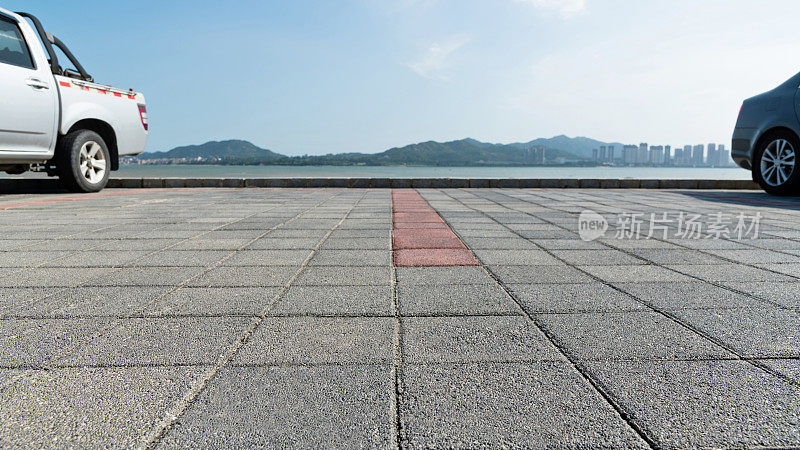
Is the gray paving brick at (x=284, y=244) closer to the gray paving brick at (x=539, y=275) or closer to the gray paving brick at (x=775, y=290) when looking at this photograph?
the gray paving brick at (x=539, y=275)

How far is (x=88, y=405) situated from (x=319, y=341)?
75 centimetres

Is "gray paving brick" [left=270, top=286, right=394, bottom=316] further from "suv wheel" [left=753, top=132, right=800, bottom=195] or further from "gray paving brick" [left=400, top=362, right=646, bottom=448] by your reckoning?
"suv wheel" [left=753, top=132, right=800, bottom=195]

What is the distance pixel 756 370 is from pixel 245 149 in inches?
5159

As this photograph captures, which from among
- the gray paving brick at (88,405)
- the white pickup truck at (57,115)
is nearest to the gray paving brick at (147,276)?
the gray paving brick at (88,405)

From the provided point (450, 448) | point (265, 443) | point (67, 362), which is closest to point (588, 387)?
point (450, 448)

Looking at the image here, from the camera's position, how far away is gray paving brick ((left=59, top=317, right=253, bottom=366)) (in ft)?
5.40

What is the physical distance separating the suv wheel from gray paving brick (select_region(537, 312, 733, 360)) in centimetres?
770

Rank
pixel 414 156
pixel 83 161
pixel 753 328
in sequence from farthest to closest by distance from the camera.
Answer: pixel 414 156, pixel 83 161, pixel 753 328

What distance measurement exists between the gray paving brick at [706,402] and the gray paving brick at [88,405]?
135cm

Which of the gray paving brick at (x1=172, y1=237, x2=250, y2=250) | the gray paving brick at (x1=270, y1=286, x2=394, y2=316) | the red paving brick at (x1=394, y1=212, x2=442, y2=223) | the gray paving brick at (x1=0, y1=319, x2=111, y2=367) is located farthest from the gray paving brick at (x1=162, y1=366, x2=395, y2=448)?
the red paving brick at (x1=394, y1=212, x2=442, y2=223)

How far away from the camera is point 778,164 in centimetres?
788

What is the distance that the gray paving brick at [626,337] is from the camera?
1.70 m

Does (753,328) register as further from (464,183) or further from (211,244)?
(464,183)

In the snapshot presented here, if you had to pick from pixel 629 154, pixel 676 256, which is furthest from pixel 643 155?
pixel 676 256
